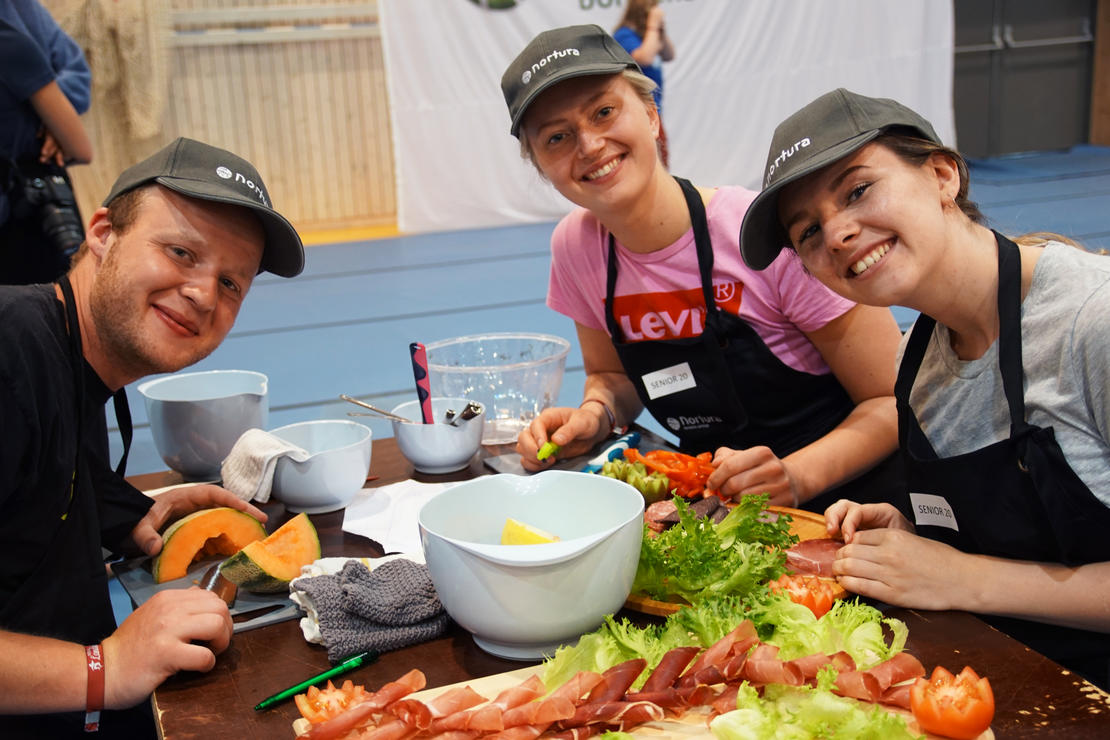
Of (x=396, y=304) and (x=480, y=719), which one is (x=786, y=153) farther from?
(x=396, y=304)

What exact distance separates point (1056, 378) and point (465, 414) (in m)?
1.16

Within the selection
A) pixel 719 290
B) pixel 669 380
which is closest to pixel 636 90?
pixel 719 290

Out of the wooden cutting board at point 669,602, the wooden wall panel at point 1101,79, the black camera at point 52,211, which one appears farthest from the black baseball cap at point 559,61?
the wooden wall panel at point 1101,79

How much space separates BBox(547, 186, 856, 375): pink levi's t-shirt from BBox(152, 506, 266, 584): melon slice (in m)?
1.09

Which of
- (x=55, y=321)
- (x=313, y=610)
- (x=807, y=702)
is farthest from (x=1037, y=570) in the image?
(x=55, y=321)

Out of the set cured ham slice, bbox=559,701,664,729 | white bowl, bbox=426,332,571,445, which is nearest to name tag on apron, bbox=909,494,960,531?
cured ham slice, bbox=559,701,664,729

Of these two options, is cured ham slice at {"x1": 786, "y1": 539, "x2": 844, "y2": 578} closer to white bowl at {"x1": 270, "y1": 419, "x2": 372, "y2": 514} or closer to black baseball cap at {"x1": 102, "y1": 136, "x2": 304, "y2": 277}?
white bowl at {"x1": 270, "y1": 419, "x2": 372, "y2": 514}

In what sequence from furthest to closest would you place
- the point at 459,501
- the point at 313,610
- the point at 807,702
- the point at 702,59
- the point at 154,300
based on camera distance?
1. the point at 702,59
2. the point at 154,300
3. the point at 459,501
4. the point at 313,610
5. the point at 807,702

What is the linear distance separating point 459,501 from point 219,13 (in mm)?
8573

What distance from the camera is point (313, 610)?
149 centimetres

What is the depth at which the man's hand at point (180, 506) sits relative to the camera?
1884mm

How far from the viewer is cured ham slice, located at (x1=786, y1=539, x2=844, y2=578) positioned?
62.6 inches

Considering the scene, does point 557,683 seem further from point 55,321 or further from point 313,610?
point 55,321

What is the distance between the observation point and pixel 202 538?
1.78 m
